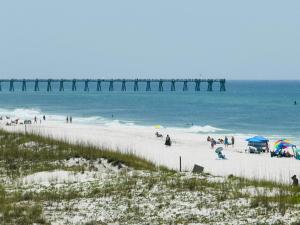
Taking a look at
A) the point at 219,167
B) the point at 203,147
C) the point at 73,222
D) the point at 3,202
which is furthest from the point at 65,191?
the point at 203,147

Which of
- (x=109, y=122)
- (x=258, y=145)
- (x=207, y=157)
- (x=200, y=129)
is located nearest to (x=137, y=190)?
(x=207, y=157)

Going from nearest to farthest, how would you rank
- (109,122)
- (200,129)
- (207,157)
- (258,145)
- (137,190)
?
(137,190) < (207,157) < (258,145) < (200,129) < (109,122)

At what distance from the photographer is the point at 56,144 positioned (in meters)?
24.5

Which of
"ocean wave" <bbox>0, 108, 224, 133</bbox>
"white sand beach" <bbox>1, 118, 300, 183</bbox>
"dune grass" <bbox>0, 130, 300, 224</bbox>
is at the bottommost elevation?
"ocean wave" <bbox>0, 108, 224, 133</bbox>

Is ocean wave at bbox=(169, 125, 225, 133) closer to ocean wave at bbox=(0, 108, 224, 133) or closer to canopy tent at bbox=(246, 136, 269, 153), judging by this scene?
ocean wave at bbox=(0, 108, 224, 133)

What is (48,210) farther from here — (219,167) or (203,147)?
(203,147)

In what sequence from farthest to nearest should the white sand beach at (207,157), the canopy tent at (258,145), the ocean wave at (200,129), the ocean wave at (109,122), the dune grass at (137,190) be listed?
the ocean wave at (109,122) < the ocean wave at (200,129) < the canopy tent at (258,145) < the white sand beach at (207,157) < the dune grass at (137,190)

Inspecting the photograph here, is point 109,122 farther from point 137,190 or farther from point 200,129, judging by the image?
point 137,190

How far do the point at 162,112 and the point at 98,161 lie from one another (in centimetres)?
5924

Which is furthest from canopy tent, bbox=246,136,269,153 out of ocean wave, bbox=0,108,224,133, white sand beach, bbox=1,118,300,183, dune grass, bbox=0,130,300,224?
ocean wave, bbox=0,108,224,133

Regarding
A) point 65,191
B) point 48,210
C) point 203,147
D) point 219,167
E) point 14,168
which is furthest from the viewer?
point 203,147

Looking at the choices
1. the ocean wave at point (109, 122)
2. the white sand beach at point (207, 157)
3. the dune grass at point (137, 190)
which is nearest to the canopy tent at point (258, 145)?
the white sand beach at point (207, 157)

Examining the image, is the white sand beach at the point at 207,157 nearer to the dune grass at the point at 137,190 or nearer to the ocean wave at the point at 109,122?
the dune grass at the point at 137,190

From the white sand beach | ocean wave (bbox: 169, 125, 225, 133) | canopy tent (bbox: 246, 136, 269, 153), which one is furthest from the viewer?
ocean wave (bbox: 169, 125, 225, 133)
